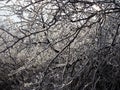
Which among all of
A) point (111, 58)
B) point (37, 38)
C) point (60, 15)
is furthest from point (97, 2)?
point (37, 38)

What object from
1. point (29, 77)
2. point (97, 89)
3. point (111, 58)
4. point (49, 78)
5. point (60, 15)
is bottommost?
point (29, 77)

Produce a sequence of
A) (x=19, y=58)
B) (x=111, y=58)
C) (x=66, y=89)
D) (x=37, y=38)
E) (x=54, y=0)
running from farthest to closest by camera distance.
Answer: (x=19, y=58), (x=37, y=38), (x=66, y=89), (x=111, y=58), (x=54, y=0)

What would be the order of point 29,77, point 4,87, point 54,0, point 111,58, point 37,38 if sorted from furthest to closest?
point 4,87 < point 29,77 < point 37,38 < point 111,58 < point 54,0

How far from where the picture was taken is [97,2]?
3586mm

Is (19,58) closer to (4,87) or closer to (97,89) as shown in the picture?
(4,87)

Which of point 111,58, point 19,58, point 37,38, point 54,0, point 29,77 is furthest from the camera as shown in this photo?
point 19,58

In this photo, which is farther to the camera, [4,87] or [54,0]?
[4,87]

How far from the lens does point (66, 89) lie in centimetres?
417

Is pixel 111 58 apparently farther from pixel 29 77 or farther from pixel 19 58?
pixel 19 58

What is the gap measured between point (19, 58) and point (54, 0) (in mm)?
5154

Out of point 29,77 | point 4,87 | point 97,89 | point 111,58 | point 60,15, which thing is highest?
point 60,15

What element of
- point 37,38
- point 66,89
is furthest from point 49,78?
point 37,38

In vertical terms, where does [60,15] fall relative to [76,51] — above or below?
above

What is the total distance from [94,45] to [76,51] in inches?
12.9
